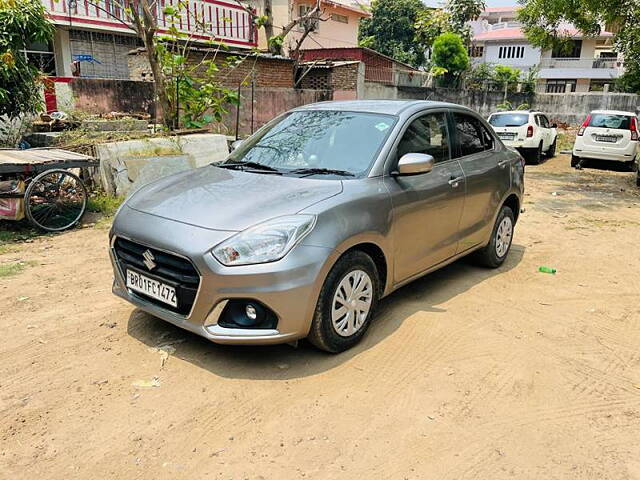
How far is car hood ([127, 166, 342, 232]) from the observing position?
10.7ft

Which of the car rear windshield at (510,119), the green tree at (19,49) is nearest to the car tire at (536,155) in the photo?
the car rear windshield at (510,119)

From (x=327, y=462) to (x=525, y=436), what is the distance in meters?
1.10

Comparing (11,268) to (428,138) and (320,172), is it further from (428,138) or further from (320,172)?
(428,138)

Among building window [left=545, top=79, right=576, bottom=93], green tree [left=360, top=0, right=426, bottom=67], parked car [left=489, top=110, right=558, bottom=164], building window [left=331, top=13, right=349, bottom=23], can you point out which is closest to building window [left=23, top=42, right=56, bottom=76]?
parked car [left=489, top=110, right=558, bottom=164]

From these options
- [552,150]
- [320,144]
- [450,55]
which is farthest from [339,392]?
[450,55]

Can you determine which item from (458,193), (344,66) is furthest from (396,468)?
(344,66)

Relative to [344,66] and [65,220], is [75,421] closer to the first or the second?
[65,220]

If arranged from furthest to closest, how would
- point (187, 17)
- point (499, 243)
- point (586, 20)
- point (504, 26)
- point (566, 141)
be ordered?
1. point (504, 26)
2. point (566, 141)
3. point (187, 17)
4. point (586, 20)
5. point (499, 243)

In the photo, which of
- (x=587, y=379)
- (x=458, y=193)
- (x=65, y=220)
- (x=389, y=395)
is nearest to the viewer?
(x=389, y=395)

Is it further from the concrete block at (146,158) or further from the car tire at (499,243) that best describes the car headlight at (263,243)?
the concrete block at (146,158)

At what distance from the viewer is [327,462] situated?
8.50 feet

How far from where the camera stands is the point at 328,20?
28438mm

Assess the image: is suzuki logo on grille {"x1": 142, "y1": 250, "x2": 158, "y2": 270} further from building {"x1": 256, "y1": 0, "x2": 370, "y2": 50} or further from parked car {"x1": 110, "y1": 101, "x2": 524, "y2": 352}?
building {"x1": 256, "y1": 0, "x2": 370, "y2": 50}

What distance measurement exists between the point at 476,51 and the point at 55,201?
49.2 m
